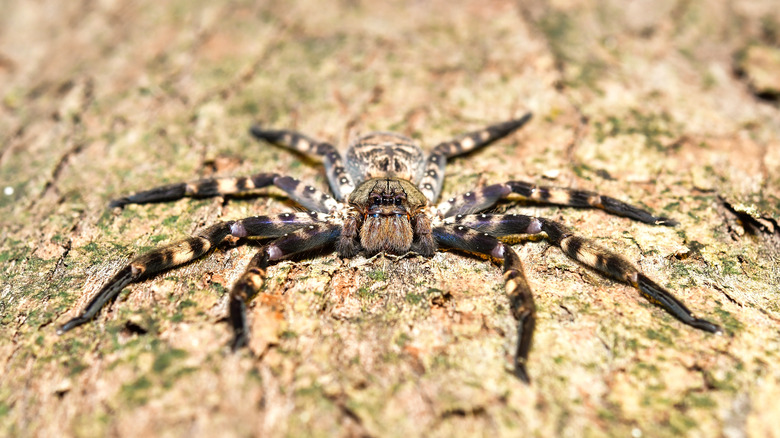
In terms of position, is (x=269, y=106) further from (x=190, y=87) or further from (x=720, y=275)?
(x=720, y=275)

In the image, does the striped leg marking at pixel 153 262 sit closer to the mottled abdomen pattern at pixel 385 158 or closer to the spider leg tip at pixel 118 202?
the spider leg tip at pixel 118 202

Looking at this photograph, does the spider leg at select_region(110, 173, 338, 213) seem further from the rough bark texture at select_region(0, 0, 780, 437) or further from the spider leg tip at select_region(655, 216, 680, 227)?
the spider leg tip at select_region(655, 216, 680, 227)

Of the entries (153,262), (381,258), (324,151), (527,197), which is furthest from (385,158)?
(153,262)

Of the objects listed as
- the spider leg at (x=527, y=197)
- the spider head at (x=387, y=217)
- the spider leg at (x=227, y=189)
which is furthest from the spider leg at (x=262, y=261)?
the spider leg at (x=527, y=197)

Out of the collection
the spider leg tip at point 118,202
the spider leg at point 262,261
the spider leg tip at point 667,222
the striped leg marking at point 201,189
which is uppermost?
the striped leg marking at point 201,189

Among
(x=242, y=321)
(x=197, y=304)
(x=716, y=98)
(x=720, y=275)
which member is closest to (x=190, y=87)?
(x=197, y=304)

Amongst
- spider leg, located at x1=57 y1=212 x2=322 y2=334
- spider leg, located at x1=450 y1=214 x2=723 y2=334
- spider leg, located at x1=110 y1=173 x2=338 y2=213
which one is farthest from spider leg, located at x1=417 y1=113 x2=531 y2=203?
spider leg, located at x1=57 y1=212 x2=322 y2=334

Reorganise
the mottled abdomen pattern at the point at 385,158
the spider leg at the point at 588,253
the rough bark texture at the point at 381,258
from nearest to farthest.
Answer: the rough bark texture at the point at 381,258, the spider leg at the point at 588,253, the mottled abdomen pattern at the point at 385,158
